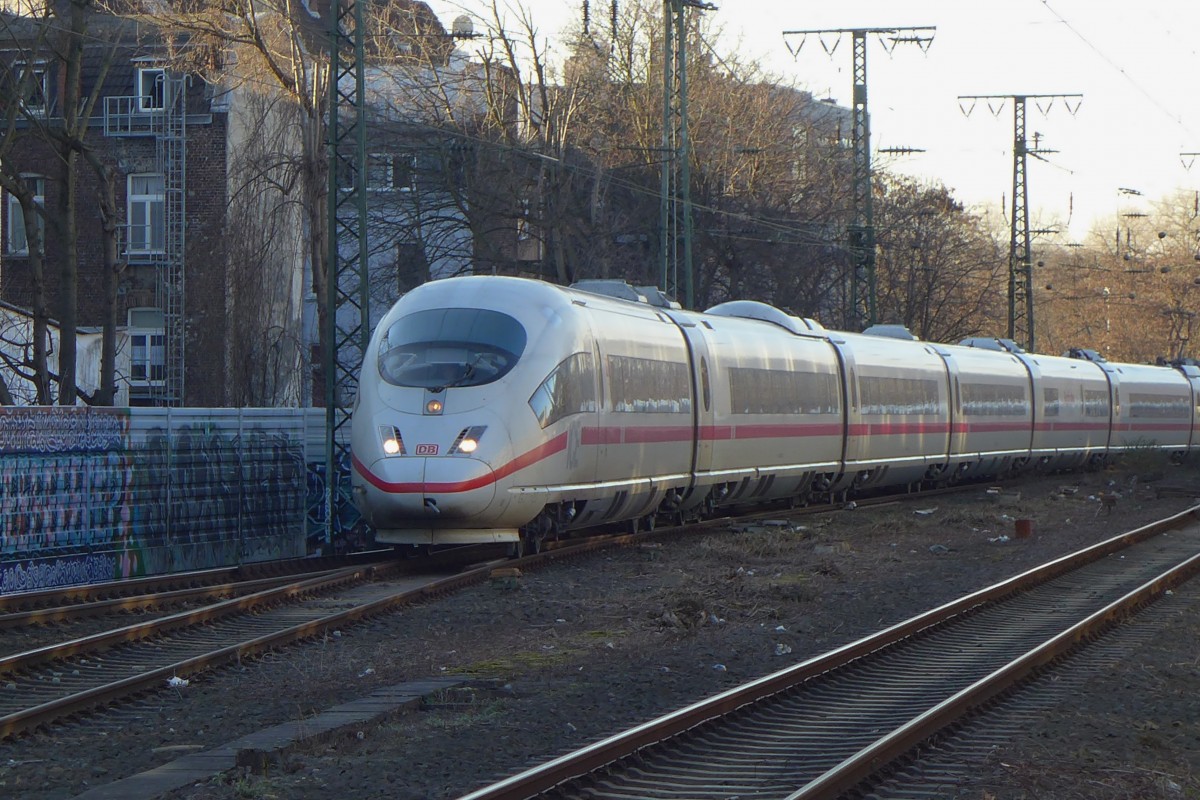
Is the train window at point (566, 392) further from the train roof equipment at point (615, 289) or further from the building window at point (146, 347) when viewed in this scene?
the building window at point (146, 347)

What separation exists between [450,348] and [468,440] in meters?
1.22

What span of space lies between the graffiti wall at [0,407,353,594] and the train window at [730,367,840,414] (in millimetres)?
5936

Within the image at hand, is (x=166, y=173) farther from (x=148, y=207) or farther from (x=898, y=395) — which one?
(x=898, y=395)

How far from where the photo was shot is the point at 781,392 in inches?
906

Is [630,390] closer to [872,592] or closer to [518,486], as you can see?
[518,486]

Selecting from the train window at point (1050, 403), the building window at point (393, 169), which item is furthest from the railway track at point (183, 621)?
the train window at point (1050, 403)

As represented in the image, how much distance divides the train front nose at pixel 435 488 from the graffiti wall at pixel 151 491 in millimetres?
3059

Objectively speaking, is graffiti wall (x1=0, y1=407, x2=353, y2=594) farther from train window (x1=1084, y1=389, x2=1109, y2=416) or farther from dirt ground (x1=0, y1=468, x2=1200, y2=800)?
train window (x1=1084, y1=389, x2=1109, y2=416)

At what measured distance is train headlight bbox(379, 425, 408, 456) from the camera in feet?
49.6

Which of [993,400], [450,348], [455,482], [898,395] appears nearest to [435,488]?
[455,482]

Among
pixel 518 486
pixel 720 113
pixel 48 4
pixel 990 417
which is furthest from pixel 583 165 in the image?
pixel 518 486

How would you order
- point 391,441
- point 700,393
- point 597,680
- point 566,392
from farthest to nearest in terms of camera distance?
point 700,393, point 566,392, point 391,441, point 597,680

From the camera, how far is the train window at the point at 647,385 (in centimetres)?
1750

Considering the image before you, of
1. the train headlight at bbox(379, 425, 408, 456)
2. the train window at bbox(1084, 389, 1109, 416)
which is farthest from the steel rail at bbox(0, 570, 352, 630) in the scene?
the train window at bbox(1084, 389, 1109, 416)
